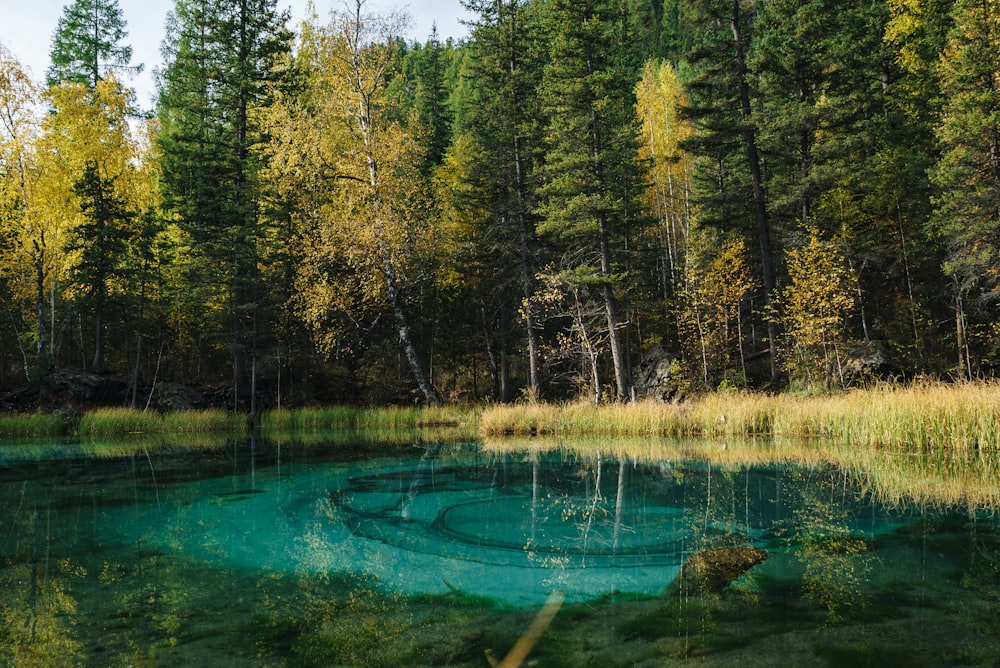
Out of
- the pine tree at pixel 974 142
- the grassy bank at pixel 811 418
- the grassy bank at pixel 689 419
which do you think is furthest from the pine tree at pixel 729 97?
the grassy bank at pixel 811 418

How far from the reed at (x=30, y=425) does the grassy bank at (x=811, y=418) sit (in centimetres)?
1099

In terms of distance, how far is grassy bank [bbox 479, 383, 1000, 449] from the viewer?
8.59 m

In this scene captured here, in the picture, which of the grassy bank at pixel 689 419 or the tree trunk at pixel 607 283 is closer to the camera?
the grassy bank at pixel 689 419

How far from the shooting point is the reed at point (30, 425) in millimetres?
14516

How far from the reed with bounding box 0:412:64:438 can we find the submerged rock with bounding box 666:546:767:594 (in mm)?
16854

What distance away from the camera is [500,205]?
20266 mm

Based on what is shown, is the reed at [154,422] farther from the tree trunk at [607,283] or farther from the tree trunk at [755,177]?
the tree trunk at [755,177]

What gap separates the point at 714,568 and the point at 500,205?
1775 cm

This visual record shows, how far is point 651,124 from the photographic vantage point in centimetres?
2945

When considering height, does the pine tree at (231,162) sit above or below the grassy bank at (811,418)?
above

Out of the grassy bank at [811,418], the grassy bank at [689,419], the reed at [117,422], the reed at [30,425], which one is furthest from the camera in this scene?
the reed at [117,422]

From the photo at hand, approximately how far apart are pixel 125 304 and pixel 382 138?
971 cm

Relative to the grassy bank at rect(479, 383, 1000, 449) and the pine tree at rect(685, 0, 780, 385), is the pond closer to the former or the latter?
the grassy bank at rect(479, 383, 1000, 449)

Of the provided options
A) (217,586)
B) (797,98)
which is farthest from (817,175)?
(217,586)
